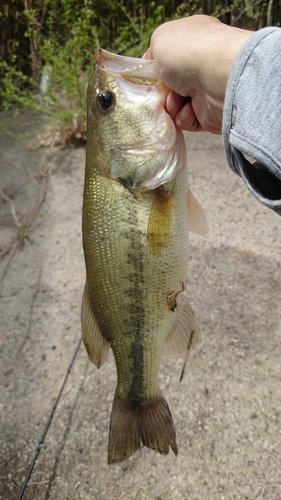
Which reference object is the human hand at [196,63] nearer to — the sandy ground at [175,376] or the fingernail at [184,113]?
the fingernail at [184,113]

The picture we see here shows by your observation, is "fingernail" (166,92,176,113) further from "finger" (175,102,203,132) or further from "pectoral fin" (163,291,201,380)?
"pectoral fin" (163,291,201,380)

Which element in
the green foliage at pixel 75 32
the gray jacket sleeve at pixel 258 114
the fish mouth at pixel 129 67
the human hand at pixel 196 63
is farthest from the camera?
the green foliage at pixel 75 32

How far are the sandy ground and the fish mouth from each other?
168 cm

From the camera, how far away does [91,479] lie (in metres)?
2.11

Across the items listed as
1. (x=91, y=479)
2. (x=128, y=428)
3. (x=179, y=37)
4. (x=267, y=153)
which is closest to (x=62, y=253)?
(x=91, y=479)

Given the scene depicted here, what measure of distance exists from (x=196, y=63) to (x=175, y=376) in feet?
5.74

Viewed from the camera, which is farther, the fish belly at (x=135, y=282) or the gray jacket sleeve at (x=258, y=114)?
the fish belly at (x=135, y=282)

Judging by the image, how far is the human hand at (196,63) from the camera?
125 cm

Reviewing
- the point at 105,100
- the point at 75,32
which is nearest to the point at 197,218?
the point at 105,100

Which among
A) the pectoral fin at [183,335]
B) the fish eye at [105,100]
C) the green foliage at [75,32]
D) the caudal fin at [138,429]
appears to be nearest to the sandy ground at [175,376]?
the caudal fin at [138,429]

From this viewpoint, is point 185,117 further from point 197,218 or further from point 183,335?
point 183,335

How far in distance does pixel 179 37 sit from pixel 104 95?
0.96 ft

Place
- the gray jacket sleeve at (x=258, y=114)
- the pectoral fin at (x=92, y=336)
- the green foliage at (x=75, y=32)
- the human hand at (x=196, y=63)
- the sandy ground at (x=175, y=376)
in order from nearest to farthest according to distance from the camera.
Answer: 1. the gray jacket sleeve at (x=258, y=114)
2. the human hand at (x=196, y=63)
3. the pectoral fin at (x=92, y=336)
4. the sandy ground at (x=175, y=376)
5. the green foliage at (x=75, y=32)

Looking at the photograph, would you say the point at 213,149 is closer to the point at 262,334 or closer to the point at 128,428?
the point at 262,334
